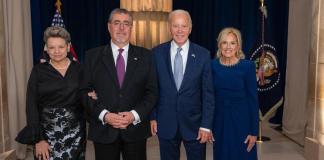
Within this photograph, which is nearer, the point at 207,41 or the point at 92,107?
the point at 92,107

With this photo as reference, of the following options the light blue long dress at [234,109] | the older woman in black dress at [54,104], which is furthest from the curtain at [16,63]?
the light blue long dress at [234,109]

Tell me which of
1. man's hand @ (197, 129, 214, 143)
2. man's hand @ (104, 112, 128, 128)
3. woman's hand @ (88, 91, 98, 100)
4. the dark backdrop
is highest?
the dark backdrop

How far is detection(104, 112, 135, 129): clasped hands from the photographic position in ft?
7.74

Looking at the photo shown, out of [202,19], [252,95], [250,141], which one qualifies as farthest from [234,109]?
[202,19]

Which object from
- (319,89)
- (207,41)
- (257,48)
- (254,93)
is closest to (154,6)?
(207,41)

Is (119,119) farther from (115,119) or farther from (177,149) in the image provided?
(177,149)

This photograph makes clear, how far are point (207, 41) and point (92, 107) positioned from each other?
4891 millimetres

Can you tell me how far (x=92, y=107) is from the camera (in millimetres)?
2393

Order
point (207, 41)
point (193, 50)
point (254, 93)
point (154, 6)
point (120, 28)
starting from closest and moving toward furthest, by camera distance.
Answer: point (120, 28), point (193, 50), point (254, 93), point (154, 6), point (207, 41)

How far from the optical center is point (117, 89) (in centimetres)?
239

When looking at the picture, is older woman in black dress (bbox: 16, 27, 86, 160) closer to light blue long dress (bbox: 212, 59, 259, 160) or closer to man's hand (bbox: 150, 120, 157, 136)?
man's hand (bbox: 150, 120, 157, 136)

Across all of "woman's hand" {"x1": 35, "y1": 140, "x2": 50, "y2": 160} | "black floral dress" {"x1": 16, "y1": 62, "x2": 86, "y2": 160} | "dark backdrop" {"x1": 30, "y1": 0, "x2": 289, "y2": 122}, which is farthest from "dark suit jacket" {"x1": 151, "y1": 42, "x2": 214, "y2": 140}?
"dark backdrop" {"x1": 30, "y1": 0, "x2": 289, "y2": 122}

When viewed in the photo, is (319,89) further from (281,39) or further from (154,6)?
(154,6)

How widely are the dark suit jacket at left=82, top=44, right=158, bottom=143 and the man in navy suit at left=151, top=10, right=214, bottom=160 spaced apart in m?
0.12
